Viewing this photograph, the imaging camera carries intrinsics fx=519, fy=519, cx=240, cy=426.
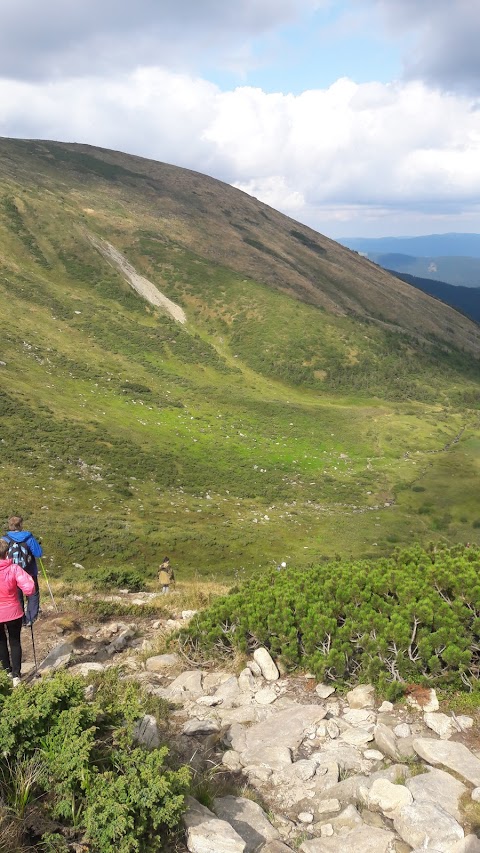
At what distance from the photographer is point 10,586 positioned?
921 cm

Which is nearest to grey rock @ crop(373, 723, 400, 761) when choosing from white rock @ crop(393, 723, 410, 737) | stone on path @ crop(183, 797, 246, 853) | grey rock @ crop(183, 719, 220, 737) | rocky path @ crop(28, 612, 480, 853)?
rocky path @ crop(28, 612, 480, 853)

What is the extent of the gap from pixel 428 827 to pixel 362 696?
118 inches

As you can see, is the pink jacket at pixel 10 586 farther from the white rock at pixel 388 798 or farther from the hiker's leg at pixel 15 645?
the white rock at pixel 388 798

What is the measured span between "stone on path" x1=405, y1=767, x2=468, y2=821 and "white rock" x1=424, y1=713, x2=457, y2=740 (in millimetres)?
1043

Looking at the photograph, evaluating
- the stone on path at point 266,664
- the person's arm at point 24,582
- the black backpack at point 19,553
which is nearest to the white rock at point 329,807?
the stone on path at point 266,664

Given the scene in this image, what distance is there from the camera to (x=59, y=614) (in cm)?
1466

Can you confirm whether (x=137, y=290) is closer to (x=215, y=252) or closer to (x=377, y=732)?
(x=215, y=252)

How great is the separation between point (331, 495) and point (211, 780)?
42.4 metres

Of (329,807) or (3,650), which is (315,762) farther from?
(3,650)

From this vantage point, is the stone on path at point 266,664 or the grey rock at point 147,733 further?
the stone on path at point 266,664

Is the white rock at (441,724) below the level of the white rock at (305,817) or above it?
below

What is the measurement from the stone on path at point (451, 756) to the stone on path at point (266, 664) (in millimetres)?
3149

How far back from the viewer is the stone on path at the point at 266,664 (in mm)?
9945

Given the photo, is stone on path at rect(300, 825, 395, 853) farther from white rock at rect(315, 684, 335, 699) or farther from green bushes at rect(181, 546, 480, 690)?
white rock at rect(315, 684, 335, 699)
